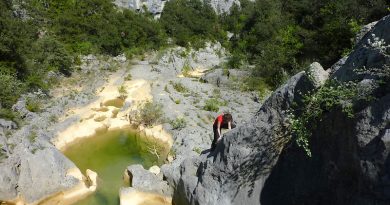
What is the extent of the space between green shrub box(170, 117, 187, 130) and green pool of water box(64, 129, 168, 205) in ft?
4.74

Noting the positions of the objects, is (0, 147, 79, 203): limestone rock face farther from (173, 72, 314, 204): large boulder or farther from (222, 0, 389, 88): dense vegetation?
(222, 0, 389, 88): dense vegetation

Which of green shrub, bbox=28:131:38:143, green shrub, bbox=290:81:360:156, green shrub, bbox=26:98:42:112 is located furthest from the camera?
green shrub, bbox=26:98:42:112

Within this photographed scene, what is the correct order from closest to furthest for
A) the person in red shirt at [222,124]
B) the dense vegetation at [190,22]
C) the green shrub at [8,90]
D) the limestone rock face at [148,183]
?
the person in red shirt at [222,124] → the limestone rock face at [148,183] → the green shrub at [8,90] → the dense vegetation at [190,22]

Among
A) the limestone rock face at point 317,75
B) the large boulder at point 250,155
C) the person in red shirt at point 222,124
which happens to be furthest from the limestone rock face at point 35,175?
the limestone rock face at point 317,75

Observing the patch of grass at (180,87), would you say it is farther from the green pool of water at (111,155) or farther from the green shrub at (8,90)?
the green shrub at (8,90)

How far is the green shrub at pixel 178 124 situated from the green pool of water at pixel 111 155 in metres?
1.45

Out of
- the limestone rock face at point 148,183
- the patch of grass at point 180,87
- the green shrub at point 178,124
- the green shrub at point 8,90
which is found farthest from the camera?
the patch of grass at point 180,87

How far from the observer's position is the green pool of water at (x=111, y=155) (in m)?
17.0

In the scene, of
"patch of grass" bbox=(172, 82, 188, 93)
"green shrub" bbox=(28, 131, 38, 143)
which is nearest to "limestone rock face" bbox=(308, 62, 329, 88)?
"green shrub" bbox=(28, 131, 38, 143)

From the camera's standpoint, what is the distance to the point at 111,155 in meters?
20.0

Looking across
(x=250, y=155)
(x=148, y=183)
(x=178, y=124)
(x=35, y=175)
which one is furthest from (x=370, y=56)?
(x=178, y=124)

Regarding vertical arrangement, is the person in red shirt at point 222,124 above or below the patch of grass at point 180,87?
below

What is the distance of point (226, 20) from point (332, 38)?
24722mm

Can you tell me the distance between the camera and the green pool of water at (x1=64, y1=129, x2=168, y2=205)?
17047mm
